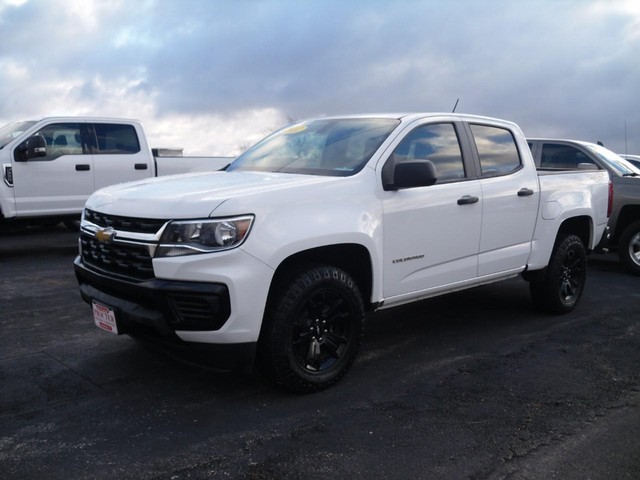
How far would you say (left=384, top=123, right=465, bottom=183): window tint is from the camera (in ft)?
14.8

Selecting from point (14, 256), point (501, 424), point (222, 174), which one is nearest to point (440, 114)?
point (222, 174)

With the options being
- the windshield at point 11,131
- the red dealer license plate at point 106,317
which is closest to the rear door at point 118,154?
the windshield at point 11,131

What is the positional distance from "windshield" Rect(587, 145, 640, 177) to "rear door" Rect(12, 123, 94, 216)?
302 inches

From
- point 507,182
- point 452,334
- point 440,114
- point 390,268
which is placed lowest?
point 452,334

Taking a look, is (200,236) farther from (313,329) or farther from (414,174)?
(414,174)

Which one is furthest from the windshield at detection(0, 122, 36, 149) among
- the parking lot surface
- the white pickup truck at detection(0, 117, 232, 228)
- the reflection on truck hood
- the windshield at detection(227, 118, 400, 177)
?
the reflection on truck hood

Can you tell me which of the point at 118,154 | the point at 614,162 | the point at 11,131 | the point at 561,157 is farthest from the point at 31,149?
the point at 614,162

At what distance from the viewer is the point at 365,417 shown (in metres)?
3.56

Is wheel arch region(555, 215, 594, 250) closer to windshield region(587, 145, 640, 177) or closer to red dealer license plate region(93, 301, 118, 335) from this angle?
windshield region(587, 145, 640, 177)

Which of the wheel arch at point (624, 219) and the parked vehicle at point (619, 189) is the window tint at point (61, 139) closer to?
the parked vehicle at point (619, 189)

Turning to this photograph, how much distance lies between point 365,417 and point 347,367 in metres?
0.51

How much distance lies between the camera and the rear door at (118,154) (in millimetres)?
9492

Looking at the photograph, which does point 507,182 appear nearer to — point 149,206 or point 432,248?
point 432,248

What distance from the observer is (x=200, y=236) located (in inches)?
133
